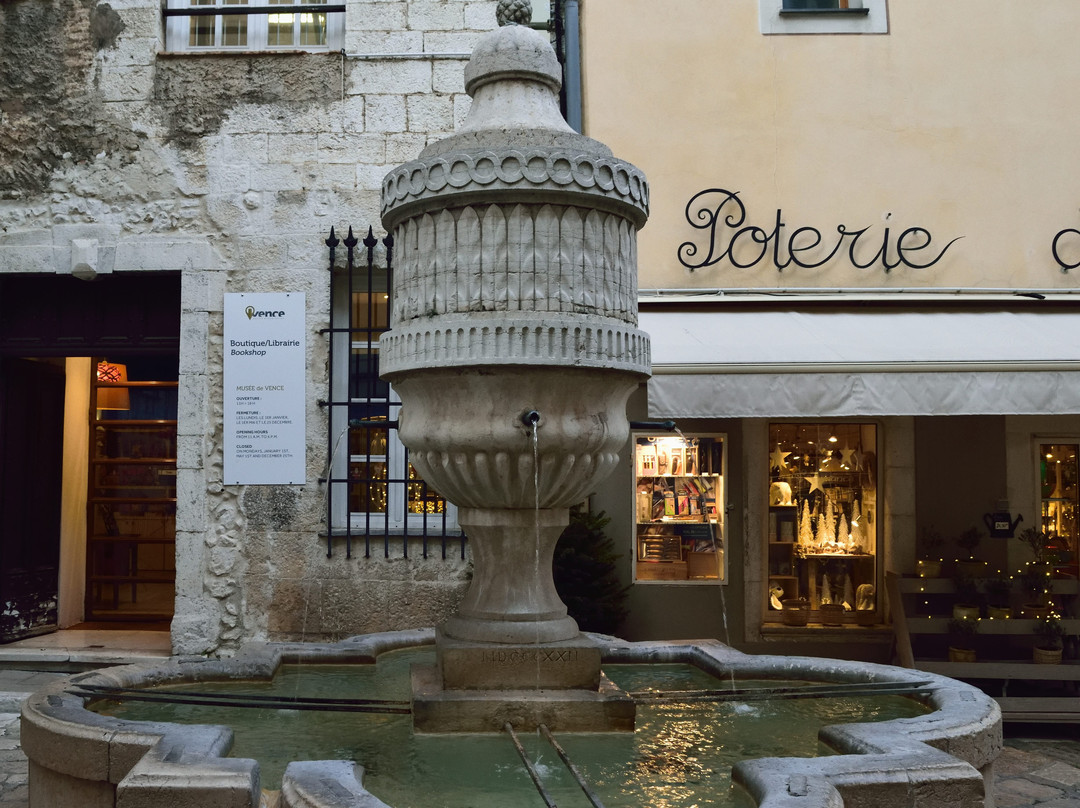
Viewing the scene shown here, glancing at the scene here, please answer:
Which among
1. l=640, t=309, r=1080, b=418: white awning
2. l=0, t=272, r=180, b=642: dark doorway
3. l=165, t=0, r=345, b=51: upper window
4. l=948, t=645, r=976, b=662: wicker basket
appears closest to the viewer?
l=640, t=309, r=1080, b=418: white awning

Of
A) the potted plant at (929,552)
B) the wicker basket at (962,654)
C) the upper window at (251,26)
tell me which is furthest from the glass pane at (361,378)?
the wicker basket at (962,654)

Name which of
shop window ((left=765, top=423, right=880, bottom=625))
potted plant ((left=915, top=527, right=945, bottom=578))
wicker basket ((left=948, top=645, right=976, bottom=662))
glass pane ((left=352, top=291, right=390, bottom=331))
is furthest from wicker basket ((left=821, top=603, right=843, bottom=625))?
A: glass pane ((left=352, top=291, right=390, bottom=331))

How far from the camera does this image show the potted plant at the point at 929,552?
757 cm

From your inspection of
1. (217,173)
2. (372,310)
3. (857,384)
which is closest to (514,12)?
(857,384)

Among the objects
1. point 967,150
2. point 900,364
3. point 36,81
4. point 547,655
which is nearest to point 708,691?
point 547,655

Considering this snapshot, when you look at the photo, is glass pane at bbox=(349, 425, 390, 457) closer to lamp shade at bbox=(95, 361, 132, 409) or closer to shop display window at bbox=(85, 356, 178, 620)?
shop display window at bbox=(85, 356, 178, 620)

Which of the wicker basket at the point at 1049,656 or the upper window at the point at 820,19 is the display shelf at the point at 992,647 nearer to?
the wicker basket at the point at 1049,656

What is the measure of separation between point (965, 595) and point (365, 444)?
4.29 metres

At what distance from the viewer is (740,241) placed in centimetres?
801

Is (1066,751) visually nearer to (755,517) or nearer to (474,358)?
(755,517)

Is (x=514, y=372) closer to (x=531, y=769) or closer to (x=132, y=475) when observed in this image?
(x=531, y=769)

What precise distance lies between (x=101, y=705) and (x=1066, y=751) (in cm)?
521

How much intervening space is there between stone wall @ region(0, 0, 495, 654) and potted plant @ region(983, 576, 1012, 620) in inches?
178

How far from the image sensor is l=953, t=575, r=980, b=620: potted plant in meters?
6.87
